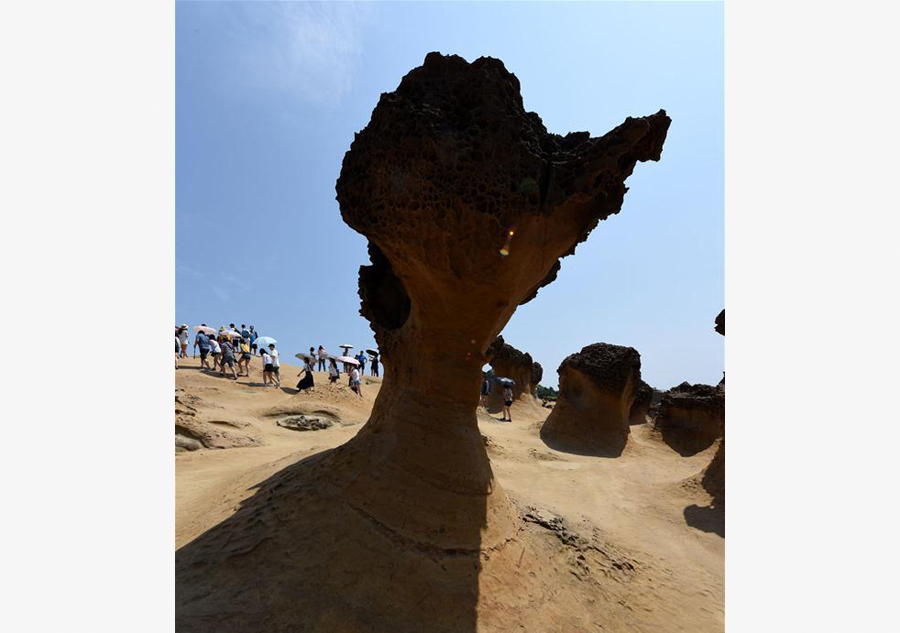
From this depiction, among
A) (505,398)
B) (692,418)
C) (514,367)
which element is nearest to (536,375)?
(514,367)

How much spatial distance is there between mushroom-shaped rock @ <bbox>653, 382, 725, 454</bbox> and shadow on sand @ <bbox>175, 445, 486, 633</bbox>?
11.7 m

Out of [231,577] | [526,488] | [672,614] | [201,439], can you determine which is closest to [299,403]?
[201,439]

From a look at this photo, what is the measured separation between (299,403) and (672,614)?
860 centimetres

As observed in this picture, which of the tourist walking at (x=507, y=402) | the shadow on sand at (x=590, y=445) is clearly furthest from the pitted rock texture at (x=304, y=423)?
the tourist walking at (x=507, y=402)

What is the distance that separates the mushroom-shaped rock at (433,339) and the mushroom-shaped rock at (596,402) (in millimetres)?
8387

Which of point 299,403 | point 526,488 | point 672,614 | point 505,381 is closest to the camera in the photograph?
point 672,614

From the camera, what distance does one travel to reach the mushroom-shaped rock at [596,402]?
11656mm

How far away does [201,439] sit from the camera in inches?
271

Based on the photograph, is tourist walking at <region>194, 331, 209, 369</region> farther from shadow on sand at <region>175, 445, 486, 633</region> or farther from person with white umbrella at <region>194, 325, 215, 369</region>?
shadow on sand at <region>175, 445, 486, 633</region>

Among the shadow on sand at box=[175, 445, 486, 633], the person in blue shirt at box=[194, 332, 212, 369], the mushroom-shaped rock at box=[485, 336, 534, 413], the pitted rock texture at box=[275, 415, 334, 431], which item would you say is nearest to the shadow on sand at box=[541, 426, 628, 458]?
the pitted rock texture at box=[275, 415, 334, 431]

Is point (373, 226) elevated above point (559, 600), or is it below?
above

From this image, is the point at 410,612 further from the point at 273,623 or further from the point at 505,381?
the point at 505,381

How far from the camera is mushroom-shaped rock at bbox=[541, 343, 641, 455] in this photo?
11.7m

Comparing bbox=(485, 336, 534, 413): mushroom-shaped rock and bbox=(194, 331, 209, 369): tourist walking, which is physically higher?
bbox=(194, 331, 209, 369): tourist walking
